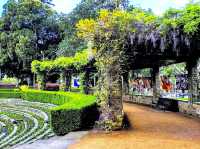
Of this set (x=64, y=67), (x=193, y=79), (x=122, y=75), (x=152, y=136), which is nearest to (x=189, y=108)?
(x=193, y=79)

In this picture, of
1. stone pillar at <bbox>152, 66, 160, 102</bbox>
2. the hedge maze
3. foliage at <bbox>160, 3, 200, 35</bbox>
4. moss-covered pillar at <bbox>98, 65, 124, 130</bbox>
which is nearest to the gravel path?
moss-covered pillar at <bbox>98, 65, 124, 130</bbox>

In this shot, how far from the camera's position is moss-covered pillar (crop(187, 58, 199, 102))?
68.7ft

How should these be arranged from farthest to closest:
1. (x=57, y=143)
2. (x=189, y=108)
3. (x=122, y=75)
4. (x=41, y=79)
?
(x=41, y=79), (x=122, y=75), (x=189, y=108), (x=57, y=143)

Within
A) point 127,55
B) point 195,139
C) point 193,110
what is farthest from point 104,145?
point 193,110

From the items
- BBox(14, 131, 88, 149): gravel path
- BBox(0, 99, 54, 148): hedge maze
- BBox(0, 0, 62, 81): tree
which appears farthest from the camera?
BBox(0, 0, 62, 81): tree

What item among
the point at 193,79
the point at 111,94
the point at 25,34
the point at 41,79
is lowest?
the point at 111,94

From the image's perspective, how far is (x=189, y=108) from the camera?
21422 mm

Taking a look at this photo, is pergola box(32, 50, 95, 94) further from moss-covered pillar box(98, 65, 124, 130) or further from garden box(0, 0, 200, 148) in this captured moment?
moss-covered pillar box(98, 65, 124, 130)

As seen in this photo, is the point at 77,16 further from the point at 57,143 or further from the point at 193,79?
the point at 57,143

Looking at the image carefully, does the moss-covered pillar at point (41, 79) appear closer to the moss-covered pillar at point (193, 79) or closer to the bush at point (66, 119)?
the moss-covered pillar at point (193, 79)

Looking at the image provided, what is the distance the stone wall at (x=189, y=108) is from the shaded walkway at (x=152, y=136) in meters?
1.12

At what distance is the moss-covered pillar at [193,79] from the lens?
20938mm

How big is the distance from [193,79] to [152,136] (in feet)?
24.5

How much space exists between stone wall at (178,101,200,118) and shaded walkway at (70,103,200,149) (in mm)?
1117
